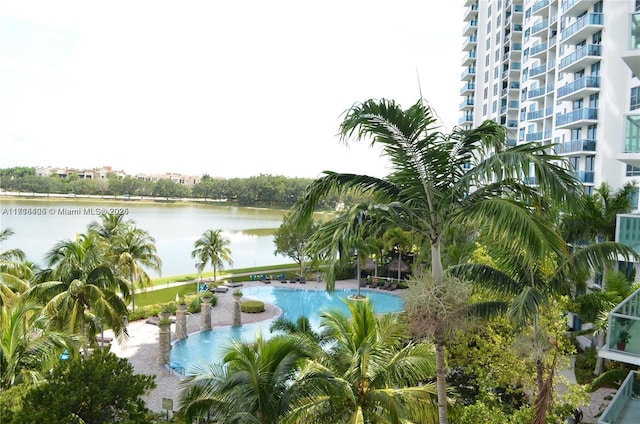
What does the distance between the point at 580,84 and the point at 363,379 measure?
92.0 ft

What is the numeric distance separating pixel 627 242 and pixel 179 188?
107894 millimetres

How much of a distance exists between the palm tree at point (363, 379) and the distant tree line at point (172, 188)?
82.9 metres

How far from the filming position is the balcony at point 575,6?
31659mm

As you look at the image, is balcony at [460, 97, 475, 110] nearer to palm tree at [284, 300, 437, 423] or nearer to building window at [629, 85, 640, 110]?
building window at [629, 85, 640, 110]

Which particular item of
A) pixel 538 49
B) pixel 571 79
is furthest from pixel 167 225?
pixel 571 79

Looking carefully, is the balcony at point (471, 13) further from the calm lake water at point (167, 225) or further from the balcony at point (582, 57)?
the calm lake water at point (167, 225)

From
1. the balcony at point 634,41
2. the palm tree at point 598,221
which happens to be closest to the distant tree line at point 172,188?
the palm tree at point 598,221

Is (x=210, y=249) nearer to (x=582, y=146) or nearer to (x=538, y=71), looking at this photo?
(x=582, y=146)

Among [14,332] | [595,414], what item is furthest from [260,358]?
[595,414]

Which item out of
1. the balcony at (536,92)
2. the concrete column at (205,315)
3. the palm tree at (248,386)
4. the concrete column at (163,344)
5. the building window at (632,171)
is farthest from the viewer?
the balcony at (536,92)

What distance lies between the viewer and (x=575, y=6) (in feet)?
106

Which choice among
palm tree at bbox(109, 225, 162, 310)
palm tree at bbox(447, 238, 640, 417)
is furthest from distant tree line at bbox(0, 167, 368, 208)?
palm tree at bbox(447, 238, 640, 417)

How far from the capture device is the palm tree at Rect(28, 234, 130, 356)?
53.6ft

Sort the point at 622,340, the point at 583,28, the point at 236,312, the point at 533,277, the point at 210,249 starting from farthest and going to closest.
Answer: the point at 210,249 < the point at 583,28 < the point at 236,312 < the point at 533,277 < the point at 622,340
